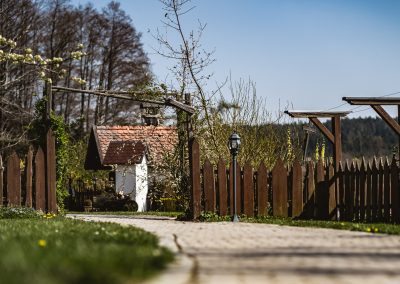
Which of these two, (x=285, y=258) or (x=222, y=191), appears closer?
(x=285, y=258)

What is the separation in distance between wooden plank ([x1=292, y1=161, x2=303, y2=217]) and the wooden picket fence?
633cm

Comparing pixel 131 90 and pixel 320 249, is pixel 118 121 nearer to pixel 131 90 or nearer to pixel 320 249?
pixel 131 90

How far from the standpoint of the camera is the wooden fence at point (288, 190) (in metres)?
17.7

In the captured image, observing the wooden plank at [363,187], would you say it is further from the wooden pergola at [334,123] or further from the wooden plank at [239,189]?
the wooden plank at [239,189]

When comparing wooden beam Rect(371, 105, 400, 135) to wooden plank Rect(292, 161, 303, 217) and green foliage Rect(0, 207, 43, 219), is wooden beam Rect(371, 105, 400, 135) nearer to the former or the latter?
wooden plank Rect(292, 161, 303, 217)

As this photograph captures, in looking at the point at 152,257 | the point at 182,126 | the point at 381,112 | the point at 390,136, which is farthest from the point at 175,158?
the point at 390,136

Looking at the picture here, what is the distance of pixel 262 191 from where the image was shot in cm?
1864

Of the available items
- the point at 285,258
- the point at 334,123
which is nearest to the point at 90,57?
the point at 334,123

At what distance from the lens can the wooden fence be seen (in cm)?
1770

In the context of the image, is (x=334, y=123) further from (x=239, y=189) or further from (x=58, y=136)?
(x=58, y=136)

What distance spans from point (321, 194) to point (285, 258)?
36.8 feet

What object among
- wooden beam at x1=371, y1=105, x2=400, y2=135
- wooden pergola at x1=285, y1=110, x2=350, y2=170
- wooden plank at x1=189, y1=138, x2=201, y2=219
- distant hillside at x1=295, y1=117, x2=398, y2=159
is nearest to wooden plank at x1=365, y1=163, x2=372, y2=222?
wooden beam at x1=371, y1=105, x2=400, y2=135

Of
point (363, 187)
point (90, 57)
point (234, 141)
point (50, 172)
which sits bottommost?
point (363, 187)

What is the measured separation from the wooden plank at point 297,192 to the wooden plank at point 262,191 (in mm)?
680
